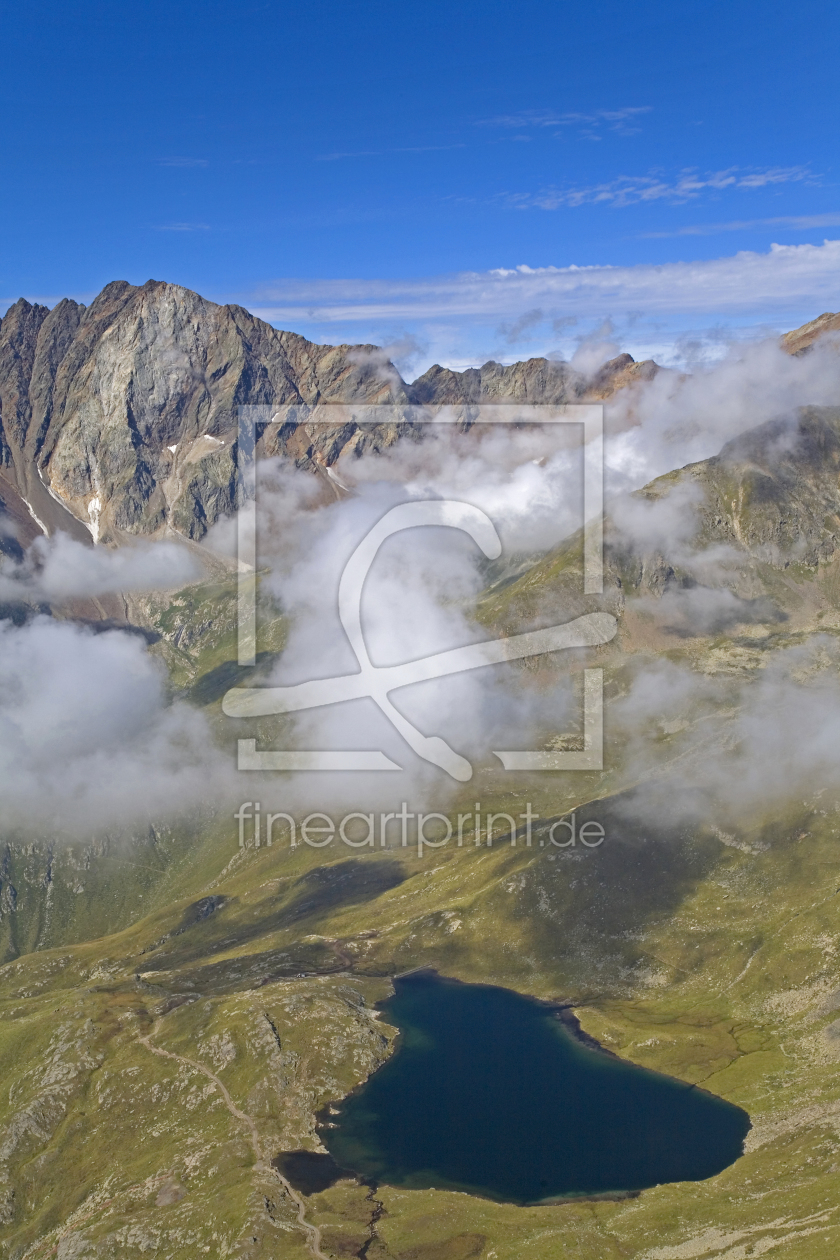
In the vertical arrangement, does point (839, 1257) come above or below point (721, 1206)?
above

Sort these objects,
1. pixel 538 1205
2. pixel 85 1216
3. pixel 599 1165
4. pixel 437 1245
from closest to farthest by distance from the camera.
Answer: pixel 437 1245 → pixel 538 1205 → pixel 599 1165 → pixel 85 1216

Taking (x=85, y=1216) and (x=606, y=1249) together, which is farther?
(x=85, y=1216)

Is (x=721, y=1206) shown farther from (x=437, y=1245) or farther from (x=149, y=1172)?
(x=149, y=1172)

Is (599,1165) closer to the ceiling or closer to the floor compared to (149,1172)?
closer to the ceiling

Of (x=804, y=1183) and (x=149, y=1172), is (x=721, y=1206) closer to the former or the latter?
(x=804, y=1183)

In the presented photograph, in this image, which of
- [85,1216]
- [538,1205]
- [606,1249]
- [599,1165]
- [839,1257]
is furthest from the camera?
[85,1216]

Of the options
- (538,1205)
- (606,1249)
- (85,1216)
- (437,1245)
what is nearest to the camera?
(606,1249)

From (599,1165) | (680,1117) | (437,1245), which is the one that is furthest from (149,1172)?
(680,1117)

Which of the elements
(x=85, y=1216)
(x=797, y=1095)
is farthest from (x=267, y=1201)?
(x=797, y=1095)

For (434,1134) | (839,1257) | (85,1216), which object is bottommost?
(85,1216)
